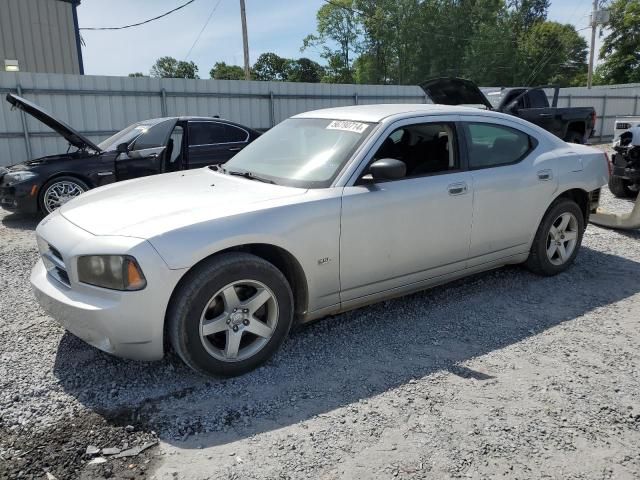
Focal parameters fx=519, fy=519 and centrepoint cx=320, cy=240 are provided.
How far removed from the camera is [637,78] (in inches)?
1905

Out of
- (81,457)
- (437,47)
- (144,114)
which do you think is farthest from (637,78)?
(81,457)

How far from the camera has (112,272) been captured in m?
2.78

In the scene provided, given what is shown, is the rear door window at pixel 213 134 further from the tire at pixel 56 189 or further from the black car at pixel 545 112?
the black car at pixel 545 112

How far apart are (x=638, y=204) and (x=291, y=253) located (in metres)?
4.99

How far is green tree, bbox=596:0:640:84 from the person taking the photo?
4797 centimetres

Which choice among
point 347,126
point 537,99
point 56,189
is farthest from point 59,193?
point 537,99

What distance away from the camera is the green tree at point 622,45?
4797 cm

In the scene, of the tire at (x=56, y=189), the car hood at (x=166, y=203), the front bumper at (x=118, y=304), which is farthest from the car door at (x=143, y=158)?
the front bumper at (x=118, y=304)

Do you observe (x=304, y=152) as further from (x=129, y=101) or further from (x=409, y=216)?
(x=129, y=101)

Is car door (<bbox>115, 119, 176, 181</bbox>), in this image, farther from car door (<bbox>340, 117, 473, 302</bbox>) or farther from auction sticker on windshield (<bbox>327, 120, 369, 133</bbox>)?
car door (<bbox>340, 117, 473, 302</bbox>)

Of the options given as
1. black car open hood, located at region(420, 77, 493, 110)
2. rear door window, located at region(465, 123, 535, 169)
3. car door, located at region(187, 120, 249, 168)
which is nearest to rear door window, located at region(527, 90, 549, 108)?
black car open hood, located at region(420, 77, 493, 110)

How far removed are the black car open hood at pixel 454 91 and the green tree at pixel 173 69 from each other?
83.7 metres

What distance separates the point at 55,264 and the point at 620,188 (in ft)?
27.8

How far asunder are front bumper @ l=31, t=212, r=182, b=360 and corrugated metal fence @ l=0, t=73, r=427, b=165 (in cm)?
973
